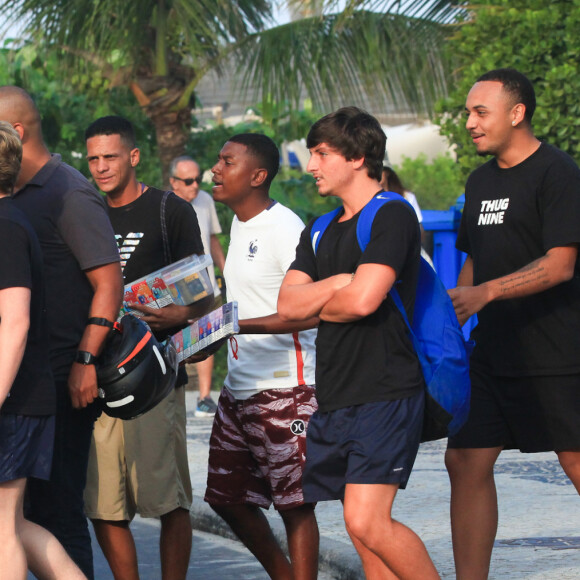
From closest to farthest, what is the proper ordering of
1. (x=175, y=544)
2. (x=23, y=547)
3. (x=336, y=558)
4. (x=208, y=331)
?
1. (x=23, y=547)
2. (x=208, y=331)
3. (x=175, y=544)
4. (x=336, y=558)

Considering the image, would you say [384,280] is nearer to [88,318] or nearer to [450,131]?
[88,318]

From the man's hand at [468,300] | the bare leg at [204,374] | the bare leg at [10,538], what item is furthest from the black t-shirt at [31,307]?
the bare leg at [204,374]

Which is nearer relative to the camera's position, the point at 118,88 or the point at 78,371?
the point at 78,371

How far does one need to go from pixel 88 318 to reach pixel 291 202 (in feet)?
33.8

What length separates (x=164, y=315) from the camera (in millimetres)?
5156

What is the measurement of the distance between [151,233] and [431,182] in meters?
21.0

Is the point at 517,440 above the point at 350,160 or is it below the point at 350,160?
below

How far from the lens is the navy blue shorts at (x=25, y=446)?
4.05m

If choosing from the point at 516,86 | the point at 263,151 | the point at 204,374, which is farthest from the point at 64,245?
the point at 204,374

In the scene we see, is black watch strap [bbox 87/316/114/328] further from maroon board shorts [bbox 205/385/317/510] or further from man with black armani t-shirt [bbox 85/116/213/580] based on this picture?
maroon board shorts [bbox 205/385/317/510]

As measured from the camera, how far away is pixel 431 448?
902 cm

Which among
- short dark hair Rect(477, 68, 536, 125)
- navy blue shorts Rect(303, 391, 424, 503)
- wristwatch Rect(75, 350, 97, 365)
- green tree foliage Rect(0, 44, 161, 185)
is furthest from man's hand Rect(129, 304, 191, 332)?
green tree foliage Rect(0, 44, 161, 185)

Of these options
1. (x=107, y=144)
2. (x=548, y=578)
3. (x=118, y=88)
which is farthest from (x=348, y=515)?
(x=118, y=88)

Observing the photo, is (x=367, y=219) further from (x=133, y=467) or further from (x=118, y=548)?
(x=118, y=548)
